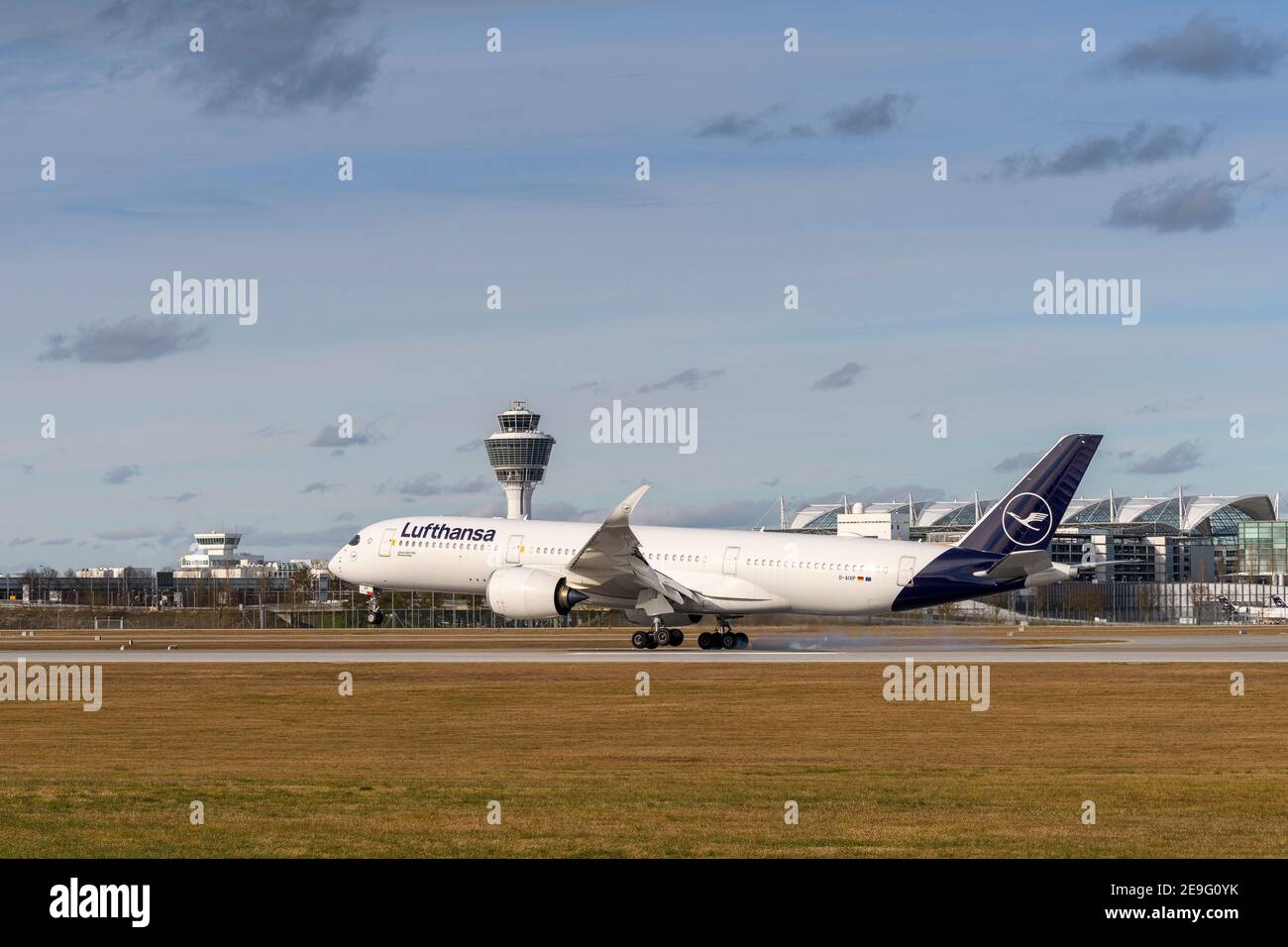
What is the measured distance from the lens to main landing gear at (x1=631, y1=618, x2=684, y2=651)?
5812 cm

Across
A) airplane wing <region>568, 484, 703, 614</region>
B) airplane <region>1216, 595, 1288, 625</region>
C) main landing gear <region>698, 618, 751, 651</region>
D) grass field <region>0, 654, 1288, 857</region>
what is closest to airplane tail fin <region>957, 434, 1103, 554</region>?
main landing gear <region>698, 618, 751, 651</region>

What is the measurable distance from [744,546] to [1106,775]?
36954 mm

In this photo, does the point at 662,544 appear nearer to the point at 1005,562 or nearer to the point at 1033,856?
the point at 1005,562

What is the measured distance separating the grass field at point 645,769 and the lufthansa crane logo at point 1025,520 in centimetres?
1461

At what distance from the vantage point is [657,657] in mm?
53281

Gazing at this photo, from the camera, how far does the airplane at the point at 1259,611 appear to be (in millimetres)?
127750

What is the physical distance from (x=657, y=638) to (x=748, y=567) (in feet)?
15.0

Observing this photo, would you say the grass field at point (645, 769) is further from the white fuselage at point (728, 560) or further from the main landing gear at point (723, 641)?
the main landing gear at point (723, 641)

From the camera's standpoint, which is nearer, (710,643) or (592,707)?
(592,707)

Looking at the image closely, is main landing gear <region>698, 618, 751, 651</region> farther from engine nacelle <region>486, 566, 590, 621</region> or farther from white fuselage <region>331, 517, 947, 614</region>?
engine nacelle <region>486, 566, 590, 621</region>
